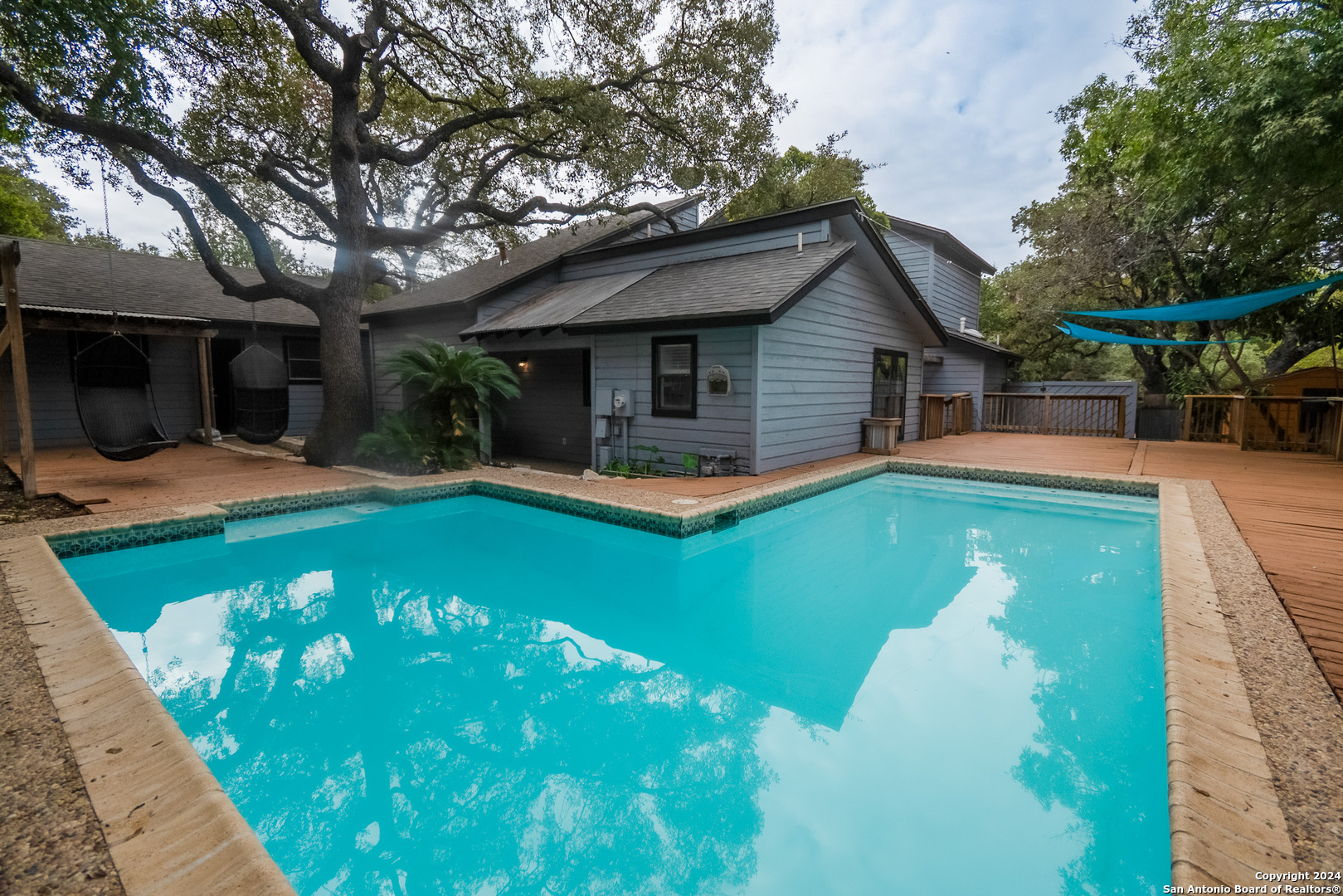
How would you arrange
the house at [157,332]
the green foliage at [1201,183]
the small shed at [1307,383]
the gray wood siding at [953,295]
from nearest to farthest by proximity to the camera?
the green foliage at [1201,183], the small shed at [1307,383], the house at [157,332], the gray wood siding at [953,295]

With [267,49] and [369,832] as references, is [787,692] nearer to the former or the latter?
[369,832]

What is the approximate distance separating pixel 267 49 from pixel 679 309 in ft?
33.0

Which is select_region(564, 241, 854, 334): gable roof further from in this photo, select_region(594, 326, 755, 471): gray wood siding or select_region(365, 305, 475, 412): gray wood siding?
select_region(365, 305, 475, 412): gray wood siding

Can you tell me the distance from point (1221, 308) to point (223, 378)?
19430 mm

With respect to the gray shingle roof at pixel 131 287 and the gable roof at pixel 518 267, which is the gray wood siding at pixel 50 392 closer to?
the gray shingle roof at pixel 131 287

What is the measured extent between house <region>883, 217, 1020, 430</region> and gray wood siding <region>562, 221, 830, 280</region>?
7.04 meters

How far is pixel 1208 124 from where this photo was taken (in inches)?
298

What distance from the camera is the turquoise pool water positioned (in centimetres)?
219

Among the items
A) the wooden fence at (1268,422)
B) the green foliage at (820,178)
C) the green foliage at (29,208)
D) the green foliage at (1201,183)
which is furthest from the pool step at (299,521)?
the green foliage at (29,208)

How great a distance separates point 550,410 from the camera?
1155 cm

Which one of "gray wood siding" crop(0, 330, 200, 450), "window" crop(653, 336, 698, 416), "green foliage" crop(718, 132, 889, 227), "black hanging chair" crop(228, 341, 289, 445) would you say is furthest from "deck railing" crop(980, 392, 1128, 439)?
"gray wood siding" crop(0, 330, 200, 450)

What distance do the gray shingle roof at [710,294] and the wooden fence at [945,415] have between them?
5.81 m

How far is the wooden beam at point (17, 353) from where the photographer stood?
18.4 feet

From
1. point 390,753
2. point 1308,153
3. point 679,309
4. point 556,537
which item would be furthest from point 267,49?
point 1308,153
